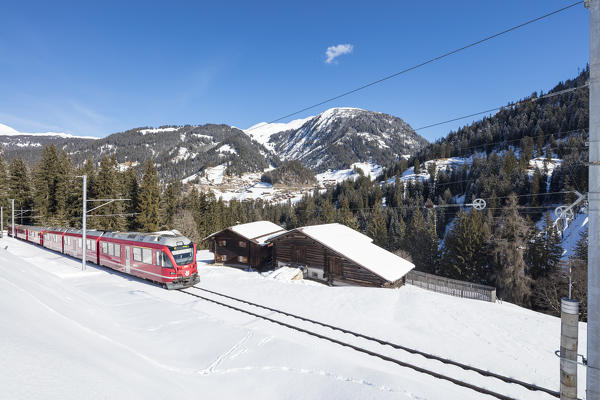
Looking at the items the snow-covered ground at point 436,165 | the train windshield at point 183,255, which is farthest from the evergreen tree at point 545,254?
the snow-covered ground at point 436,165

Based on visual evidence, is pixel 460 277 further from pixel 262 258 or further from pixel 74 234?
pixel 74 234

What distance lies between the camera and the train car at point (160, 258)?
1811 cm

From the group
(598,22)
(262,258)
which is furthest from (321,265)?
(598,22)

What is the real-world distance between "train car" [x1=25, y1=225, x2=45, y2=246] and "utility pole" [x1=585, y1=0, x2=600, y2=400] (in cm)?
4631

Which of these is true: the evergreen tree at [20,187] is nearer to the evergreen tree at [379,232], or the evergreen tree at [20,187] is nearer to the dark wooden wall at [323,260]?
the dark wooden wall at [323,260]

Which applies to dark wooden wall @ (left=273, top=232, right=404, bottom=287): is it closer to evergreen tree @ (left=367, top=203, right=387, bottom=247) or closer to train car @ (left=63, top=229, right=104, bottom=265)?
train car @ (left=63, top=229, right=104, bottom=265)

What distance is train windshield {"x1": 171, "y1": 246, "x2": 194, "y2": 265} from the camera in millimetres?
18250

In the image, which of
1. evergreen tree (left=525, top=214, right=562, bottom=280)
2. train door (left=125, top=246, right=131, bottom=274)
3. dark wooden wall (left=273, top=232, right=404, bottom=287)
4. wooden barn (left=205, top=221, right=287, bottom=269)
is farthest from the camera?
evergreen tree (left=525, top=214, right=562, bottom=280)

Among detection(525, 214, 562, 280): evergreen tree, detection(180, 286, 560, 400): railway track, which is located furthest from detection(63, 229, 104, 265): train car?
detection(525, 214, 562, 280): evergreen tree

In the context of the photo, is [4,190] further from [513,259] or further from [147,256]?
[513,259]

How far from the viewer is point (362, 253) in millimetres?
27859

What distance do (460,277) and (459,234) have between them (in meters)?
6.27

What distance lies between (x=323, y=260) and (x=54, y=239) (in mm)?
30052

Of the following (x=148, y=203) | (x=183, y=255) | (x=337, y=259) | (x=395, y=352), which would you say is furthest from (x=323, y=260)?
(x=148, y=203)
